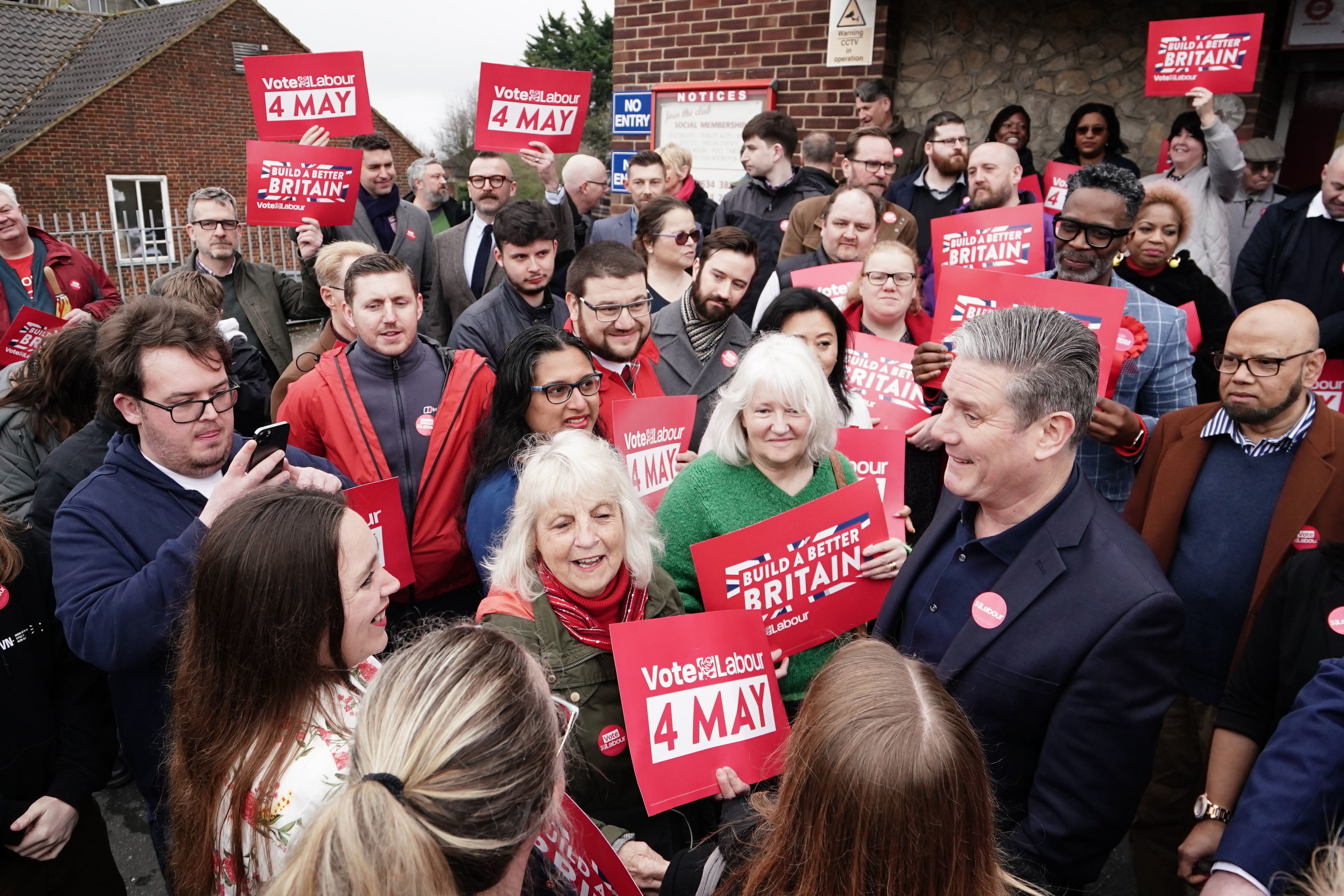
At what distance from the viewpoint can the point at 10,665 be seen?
238 centimetres

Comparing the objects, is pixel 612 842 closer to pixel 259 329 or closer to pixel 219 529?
pixel 219 529

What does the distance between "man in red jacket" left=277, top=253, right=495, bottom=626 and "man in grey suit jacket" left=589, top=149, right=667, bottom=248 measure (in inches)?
130

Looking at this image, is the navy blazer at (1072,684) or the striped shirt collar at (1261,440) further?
the striped shirt collar at (1261,440)

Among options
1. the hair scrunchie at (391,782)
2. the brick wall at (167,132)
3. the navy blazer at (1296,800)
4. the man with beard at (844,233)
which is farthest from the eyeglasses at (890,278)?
the brick wall at (167,132)

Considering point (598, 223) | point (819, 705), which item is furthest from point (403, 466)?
point (598, 223)

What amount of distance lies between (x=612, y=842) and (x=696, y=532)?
1.09m

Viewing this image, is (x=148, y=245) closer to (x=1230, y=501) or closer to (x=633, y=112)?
(x=633, y=112)

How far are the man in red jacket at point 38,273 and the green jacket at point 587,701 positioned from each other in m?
Answer: 4.41

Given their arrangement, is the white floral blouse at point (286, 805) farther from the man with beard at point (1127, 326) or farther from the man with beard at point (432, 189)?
the man with beard at point (432, 189)

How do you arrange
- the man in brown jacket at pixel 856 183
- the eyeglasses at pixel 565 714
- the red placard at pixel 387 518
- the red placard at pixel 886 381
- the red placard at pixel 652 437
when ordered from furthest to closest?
the man in brown jacket at pixel 856 183 → the red placard at pixel 886 381 → the red placard at pixel 652 437 → the red placard at pixel 387 518 → the eyeglasses at pixel 565 714

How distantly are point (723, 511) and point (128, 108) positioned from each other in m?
30.4

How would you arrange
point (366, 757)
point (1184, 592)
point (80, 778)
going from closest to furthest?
point (366, 757) → point (80, 778) → point (1184, 592)

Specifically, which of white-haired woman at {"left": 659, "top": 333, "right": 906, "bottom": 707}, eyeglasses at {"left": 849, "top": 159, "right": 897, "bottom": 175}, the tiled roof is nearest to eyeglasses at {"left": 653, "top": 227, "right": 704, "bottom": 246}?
eyeglasses at {"left": 849, "top": 159, "right": 897, "bottom": 175}

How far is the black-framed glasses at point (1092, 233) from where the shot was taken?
3.24 metres
